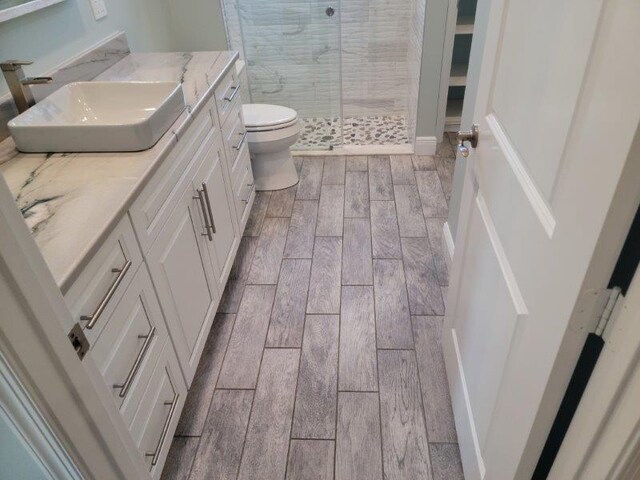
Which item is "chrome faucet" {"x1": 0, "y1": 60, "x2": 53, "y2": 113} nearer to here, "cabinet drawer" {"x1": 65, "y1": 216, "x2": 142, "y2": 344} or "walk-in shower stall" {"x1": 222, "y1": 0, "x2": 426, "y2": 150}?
"cabinet drawer" {"x1": 65, "y1": 216, "x2": 142, "y2": 344}

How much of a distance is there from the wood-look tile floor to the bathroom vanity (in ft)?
0.53

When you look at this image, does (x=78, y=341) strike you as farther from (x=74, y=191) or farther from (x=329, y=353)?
(x=329, y=353)

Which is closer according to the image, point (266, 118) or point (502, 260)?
point (502, 260)

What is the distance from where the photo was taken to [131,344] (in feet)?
4.12

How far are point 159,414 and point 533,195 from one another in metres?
1.23

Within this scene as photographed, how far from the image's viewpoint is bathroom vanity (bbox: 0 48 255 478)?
3.51ft

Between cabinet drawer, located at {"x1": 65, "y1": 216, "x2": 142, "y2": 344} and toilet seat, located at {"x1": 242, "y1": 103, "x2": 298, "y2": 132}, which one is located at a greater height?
cabinet drawer, located at {"x1": 65, "y1": 216, "x2": 142, "y2": 344}

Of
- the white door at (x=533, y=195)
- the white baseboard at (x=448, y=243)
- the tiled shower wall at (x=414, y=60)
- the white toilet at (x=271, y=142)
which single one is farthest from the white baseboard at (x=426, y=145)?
the white door at (x=533, y=195)

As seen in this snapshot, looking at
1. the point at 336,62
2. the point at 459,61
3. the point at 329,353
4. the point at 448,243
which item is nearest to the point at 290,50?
the point at 336,62

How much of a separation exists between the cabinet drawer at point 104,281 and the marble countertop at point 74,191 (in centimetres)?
5

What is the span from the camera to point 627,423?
645mm

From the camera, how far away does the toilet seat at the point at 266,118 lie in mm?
2785

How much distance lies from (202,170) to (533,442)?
1.48 m

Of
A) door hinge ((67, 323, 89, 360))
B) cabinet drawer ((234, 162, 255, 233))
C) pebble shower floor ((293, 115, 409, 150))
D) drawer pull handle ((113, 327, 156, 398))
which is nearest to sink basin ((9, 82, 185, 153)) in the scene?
drawer pull handle ((113, 327, 156, 398))
